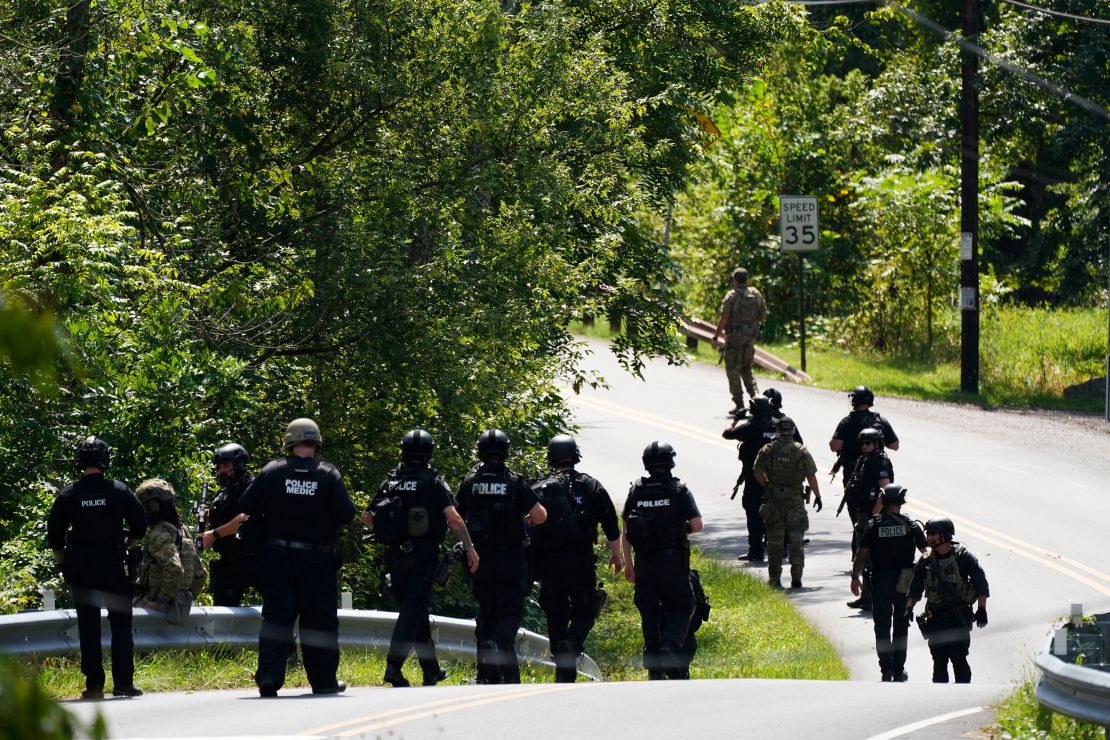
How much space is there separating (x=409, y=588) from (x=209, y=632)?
142 cm

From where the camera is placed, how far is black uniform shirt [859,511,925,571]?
1252 centimetres

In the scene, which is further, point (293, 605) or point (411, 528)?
point (411, 528)

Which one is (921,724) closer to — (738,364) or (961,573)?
(961,573)

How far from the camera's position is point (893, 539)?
12.5 meters


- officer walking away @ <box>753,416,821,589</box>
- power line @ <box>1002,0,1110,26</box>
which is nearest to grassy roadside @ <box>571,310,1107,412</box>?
power line @ <box>1002,0,1110,26</box>

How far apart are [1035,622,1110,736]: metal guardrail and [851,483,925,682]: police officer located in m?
4.33

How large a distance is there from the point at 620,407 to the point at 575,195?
10.7m

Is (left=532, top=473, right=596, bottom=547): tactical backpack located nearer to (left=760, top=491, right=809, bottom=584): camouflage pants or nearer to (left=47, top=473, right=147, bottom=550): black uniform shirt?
(left=47, top=473, right=147, bottom=550): black uniform shirt

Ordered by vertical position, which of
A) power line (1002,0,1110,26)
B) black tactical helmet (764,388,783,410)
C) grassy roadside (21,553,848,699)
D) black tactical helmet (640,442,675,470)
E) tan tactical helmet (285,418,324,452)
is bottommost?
grassy roadside (21,553,848,699)

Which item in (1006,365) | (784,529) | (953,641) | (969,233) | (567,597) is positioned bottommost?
(953,641)

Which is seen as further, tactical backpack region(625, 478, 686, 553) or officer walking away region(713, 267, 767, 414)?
officer walking away region(713, 267, 767, 414)

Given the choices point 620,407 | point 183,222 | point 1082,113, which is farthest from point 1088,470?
point 183,222

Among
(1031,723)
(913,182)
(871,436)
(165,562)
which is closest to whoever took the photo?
(1031,723)

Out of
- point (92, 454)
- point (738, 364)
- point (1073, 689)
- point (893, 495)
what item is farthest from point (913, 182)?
point (1073, 689)
